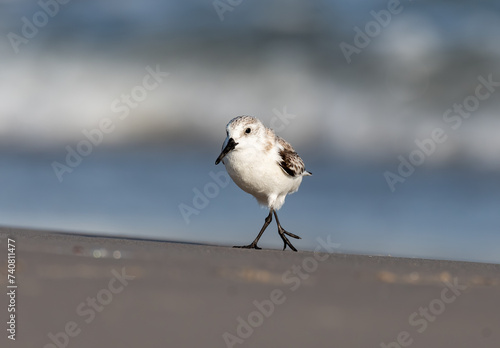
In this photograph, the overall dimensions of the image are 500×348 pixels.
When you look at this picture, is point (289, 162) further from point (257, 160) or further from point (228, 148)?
point (228, 148)

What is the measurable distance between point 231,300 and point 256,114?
8.96 meters

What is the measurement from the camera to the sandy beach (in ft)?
12.1

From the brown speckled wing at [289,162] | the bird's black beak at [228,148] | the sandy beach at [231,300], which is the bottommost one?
the sandy beach at [231,300]

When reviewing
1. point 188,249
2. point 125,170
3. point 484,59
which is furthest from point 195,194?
point 484,59

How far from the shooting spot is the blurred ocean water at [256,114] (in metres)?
8.48

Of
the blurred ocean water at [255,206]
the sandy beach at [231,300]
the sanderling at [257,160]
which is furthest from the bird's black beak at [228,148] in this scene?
the blurred ocean water at [255,206]

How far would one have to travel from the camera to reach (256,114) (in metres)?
13.1

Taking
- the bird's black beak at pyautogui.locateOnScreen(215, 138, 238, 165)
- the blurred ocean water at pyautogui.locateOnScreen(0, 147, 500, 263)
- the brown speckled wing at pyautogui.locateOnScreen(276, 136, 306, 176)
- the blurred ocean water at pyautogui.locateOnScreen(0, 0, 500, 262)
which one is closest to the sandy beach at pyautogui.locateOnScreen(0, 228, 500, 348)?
the bird's black beak at pyautogui.locateOnScreen(215, 138, 238, 165)

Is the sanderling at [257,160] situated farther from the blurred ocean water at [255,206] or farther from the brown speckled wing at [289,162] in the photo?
the blurred ocean water at [255,206]

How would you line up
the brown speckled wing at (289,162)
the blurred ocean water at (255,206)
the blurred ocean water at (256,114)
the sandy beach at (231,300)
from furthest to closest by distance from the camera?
the blurred ocean water at (256,114) < the blurred ocean water at (255,206) < the brown speckled wing at (289,162) < the sandy beach at (231,300)

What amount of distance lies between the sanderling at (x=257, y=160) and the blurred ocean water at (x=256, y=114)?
42.4 inches

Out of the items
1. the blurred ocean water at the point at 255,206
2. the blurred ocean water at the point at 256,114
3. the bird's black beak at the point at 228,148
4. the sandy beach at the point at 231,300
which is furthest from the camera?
the blurred ocean water at the point at 256,114

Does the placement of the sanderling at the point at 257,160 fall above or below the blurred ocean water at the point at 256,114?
below

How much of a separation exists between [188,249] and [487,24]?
10564 millimetres
